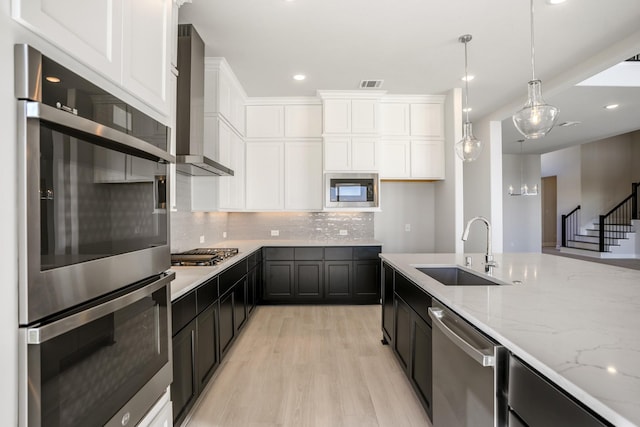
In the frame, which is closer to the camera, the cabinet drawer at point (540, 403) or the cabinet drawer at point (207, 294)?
the cabinet drawer at point (540, 403)

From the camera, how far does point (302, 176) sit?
4.61 m

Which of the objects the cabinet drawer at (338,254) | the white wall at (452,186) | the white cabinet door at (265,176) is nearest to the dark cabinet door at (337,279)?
the cabinet drawer at (338,254)

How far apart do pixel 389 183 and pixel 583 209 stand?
8310 millimetres

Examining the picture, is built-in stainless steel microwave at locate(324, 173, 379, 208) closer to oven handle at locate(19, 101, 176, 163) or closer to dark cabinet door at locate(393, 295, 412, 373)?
dark cabinet door at locate(393, 295, 412, 373)

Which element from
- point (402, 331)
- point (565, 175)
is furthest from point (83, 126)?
point (565, 175)

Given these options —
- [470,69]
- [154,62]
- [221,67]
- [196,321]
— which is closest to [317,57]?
[221,67]

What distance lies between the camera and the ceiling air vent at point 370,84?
3995 millimetres

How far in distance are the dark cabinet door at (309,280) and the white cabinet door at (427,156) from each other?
74.7 inches

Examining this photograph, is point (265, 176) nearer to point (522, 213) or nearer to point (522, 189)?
point (522, 189)

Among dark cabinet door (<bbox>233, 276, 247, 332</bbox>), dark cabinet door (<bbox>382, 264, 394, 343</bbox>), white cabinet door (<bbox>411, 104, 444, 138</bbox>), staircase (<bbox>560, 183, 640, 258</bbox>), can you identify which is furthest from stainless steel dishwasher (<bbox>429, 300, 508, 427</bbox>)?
staircase (<bbox>560, 183, 640, 258</bbox>)

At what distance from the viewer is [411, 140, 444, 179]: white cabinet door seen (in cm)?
458

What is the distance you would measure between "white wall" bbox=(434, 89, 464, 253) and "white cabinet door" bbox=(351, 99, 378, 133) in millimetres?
989

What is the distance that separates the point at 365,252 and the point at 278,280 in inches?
47.6

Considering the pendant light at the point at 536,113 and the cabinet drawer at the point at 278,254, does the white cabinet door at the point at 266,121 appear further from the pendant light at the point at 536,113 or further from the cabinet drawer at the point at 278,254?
the pendant light at the point at 536,113
